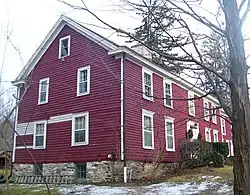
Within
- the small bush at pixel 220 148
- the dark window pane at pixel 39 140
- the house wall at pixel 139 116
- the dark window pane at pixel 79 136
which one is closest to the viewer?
the house wall at pixel 139 116

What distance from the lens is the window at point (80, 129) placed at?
662 inches

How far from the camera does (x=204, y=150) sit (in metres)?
18.4

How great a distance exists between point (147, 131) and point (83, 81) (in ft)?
14.4

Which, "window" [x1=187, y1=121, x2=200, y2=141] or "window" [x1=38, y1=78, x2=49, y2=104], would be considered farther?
"window" [x1=187, y1=121, x2=200, y2=141]

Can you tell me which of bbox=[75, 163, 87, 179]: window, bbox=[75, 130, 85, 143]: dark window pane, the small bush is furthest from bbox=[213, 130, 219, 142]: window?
bbox=[75, 163, 87, 179]: window

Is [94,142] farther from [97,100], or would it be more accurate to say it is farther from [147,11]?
[147,11]

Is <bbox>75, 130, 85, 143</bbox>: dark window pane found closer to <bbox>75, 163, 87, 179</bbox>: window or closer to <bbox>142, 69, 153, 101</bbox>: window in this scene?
<bbox>75, 163, 87, 179</bbox>: window

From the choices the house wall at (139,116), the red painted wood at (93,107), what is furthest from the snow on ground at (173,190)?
the red painted wood at (93,107)

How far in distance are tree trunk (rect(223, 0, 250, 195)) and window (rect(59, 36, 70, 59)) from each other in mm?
16875

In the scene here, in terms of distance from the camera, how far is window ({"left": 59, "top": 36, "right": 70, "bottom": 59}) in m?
19.4

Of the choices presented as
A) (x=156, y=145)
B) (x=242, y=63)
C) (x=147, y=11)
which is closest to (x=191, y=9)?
(x=147, y=11)

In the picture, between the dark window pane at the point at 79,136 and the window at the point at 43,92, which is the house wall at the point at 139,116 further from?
the window at the point at 43,92

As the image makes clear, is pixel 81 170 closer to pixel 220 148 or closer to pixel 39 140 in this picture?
pixel 39 140

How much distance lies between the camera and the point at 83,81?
17.9 m
